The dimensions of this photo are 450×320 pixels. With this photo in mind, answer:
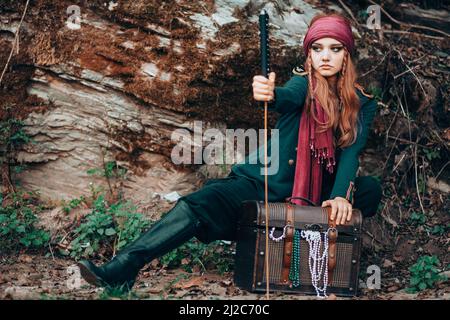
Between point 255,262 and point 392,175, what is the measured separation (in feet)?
8.06

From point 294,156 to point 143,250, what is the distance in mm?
1232

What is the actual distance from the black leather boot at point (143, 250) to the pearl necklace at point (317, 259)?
0.73 meters

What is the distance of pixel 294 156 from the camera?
17.0ft

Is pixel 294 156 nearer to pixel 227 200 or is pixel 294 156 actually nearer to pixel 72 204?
pixel 227 200

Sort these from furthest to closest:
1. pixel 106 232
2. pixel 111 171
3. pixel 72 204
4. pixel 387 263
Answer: pixel 111 171
pixel 72 204
pixel 387 263
pixel 106 232

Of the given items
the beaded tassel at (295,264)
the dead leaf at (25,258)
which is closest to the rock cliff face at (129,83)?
the dead leaf at (25,258)

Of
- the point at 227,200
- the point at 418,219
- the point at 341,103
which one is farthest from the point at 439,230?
the point at 227,200

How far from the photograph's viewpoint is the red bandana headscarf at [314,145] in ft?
16.5

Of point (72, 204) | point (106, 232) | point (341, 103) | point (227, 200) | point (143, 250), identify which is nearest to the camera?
point (143, 250)

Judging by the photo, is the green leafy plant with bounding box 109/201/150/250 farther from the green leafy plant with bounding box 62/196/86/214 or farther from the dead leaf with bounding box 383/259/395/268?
the dead leaf with bounding box 383/259/395/268

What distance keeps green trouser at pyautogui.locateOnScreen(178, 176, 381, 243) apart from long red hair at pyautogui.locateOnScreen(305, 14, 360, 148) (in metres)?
0.37

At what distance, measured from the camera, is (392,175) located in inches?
269

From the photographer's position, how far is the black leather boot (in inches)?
179

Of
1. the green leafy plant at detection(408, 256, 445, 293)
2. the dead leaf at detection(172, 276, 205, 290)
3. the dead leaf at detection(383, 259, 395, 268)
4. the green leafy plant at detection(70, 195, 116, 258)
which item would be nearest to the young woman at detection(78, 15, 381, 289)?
the dead leaf at detection(172, 276, 205, 290)
